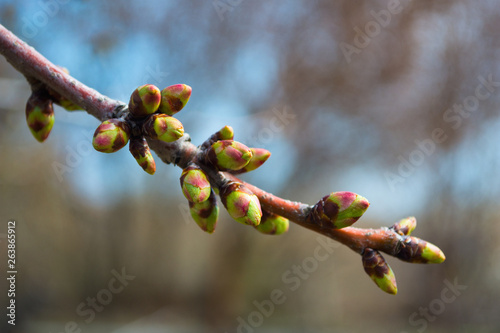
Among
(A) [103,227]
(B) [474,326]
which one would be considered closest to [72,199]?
(A) [103,227]

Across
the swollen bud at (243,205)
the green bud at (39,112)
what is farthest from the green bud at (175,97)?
the green bud at (39,112)

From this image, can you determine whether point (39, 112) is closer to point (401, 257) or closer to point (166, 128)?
point (166, 128)

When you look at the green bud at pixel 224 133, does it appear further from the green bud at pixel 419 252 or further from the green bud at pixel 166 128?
the green bud at pixel 419 252

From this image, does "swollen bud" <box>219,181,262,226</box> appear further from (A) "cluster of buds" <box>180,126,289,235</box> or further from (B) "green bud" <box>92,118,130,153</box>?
(B) "green bud" <box>92,118,130,153</box>

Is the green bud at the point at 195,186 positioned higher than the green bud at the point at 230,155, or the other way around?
the green bud at the point at 230,155

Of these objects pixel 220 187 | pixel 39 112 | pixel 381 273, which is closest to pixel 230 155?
pixel 220 187

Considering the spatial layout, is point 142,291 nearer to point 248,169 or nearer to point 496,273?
point 496,273

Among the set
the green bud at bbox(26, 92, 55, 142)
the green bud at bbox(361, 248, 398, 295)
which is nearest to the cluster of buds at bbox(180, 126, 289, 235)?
the green bud at bbox(361, 248, 398, 295)
